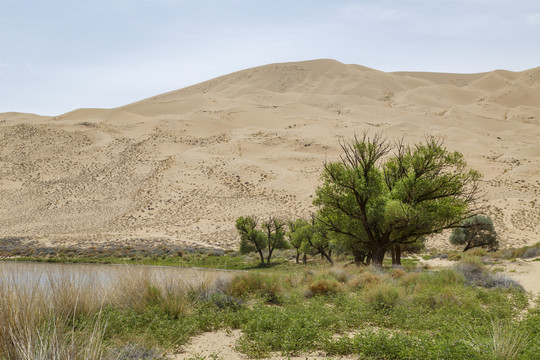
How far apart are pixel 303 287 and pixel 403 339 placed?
7.26m

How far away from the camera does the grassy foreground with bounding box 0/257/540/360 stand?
21.5 feet

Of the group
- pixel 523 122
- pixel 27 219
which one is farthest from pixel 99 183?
pixel 523 122

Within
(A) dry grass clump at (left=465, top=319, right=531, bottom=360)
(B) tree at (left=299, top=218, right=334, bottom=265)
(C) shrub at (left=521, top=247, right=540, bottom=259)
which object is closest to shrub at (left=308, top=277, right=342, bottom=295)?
(A) dry grass clump at (left=465, top=319, right=531, bottom=360)

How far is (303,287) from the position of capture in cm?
1462

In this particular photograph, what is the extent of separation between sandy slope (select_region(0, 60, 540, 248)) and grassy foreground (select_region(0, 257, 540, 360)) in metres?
34.6

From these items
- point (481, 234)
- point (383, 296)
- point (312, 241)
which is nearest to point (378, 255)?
point (383, 296)

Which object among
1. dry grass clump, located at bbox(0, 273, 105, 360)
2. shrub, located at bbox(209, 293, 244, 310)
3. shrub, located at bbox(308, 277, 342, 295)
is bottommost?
shrub, located at bbox(308, 277, 342, 295)

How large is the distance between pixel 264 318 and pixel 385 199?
13.4 meters

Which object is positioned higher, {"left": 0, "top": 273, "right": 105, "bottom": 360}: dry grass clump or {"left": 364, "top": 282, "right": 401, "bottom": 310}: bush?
{"left": 0, "top": 273, "right": 105, "bottom": 360}: dry grass clump

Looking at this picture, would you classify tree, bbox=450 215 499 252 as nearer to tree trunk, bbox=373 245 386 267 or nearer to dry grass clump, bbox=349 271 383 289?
tree trunk, bbox=373 245 386 267

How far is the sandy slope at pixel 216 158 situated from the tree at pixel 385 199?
80.6 ft

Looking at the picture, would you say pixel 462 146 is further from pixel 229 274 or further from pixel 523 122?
pixel 229 274

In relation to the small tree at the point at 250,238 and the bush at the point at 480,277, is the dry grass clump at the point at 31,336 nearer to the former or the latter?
the bush at the point at 480,277

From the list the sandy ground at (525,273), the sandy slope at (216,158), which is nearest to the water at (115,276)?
the sandy ground at (525,273)
